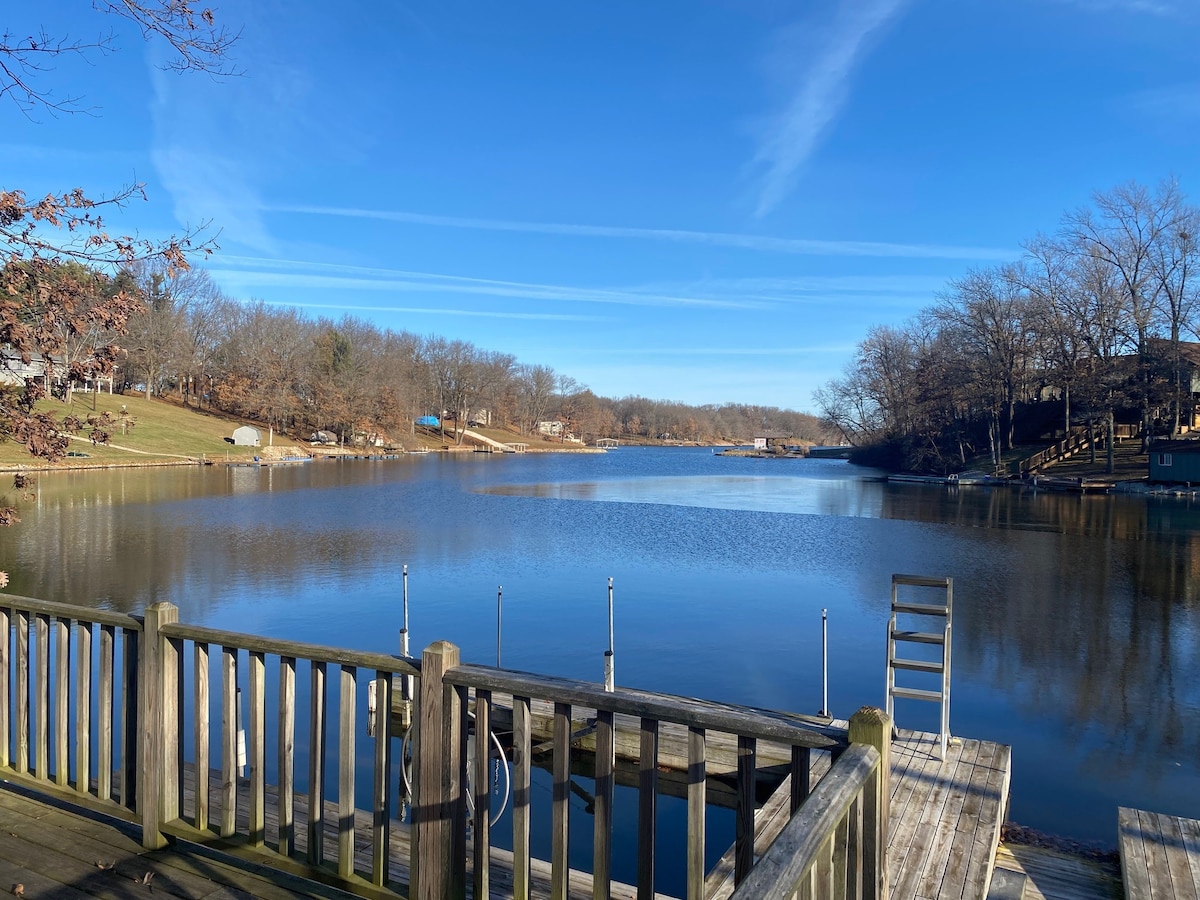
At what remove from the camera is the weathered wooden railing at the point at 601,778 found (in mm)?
2234

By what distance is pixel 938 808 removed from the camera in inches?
222

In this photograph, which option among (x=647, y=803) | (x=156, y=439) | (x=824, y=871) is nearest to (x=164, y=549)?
(x=647, y=803)

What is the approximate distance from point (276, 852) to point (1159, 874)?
5104 millimetres

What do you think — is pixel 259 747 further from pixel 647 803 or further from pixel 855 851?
pixel 855 851

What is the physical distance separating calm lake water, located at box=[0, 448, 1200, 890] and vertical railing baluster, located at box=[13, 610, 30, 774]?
13.7ft

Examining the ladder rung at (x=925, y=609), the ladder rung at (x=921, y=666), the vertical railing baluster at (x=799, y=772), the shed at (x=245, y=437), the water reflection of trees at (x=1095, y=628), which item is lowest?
the water reflection of trees at (x=1095, y=628)

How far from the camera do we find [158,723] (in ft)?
11.5

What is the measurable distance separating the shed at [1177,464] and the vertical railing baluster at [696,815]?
157ft

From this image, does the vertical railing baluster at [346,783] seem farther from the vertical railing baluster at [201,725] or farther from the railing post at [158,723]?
the railing post at [158,723]

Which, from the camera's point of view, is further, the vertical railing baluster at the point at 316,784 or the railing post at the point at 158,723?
the railing post at the point at 158,723

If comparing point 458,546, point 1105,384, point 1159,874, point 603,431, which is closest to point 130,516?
point 458,546

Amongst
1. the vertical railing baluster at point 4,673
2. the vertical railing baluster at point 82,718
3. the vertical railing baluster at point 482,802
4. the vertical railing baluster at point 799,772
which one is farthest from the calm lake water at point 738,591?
the vertical railing baluster at point 799,772

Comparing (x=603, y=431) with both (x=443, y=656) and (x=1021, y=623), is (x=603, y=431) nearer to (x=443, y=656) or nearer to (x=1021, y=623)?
(x=1021, y=623)

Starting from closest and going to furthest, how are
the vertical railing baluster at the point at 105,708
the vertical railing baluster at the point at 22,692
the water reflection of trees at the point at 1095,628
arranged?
1. the vertical railing baluster at the point at 105,708
2. the vertical railing baluster at the point at 22,692
3. the water reflection of trees at the point at 1095,628
